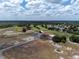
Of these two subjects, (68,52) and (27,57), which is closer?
(27,57)

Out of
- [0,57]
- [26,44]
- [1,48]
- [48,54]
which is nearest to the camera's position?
[0,57]

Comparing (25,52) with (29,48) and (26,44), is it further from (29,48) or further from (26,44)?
(26,44)

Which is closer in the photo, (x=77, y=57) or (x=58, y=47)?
(x=77, y=57)

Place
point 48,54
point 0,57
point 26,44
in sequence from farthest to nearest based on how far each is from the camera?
point 26,44, point 48,54, point 0,57

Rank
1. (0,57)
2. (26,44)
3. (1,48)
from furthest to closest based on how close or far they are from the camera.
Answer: (26,44) < (1,48) < (0,57)

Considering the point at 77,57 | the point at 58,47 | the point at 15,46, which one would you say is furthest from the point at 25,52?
the point at 77,57

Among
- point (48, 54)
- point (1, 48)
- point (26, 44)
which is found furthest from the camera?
point (26, 44)

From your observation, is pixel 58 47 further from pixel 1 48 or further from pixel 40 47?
pixel 1 48

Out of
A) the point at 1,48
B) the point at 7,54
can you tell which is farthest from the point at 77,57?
the point at 1,48

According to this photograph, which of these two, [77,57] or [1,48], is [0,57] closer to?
[1,48]
